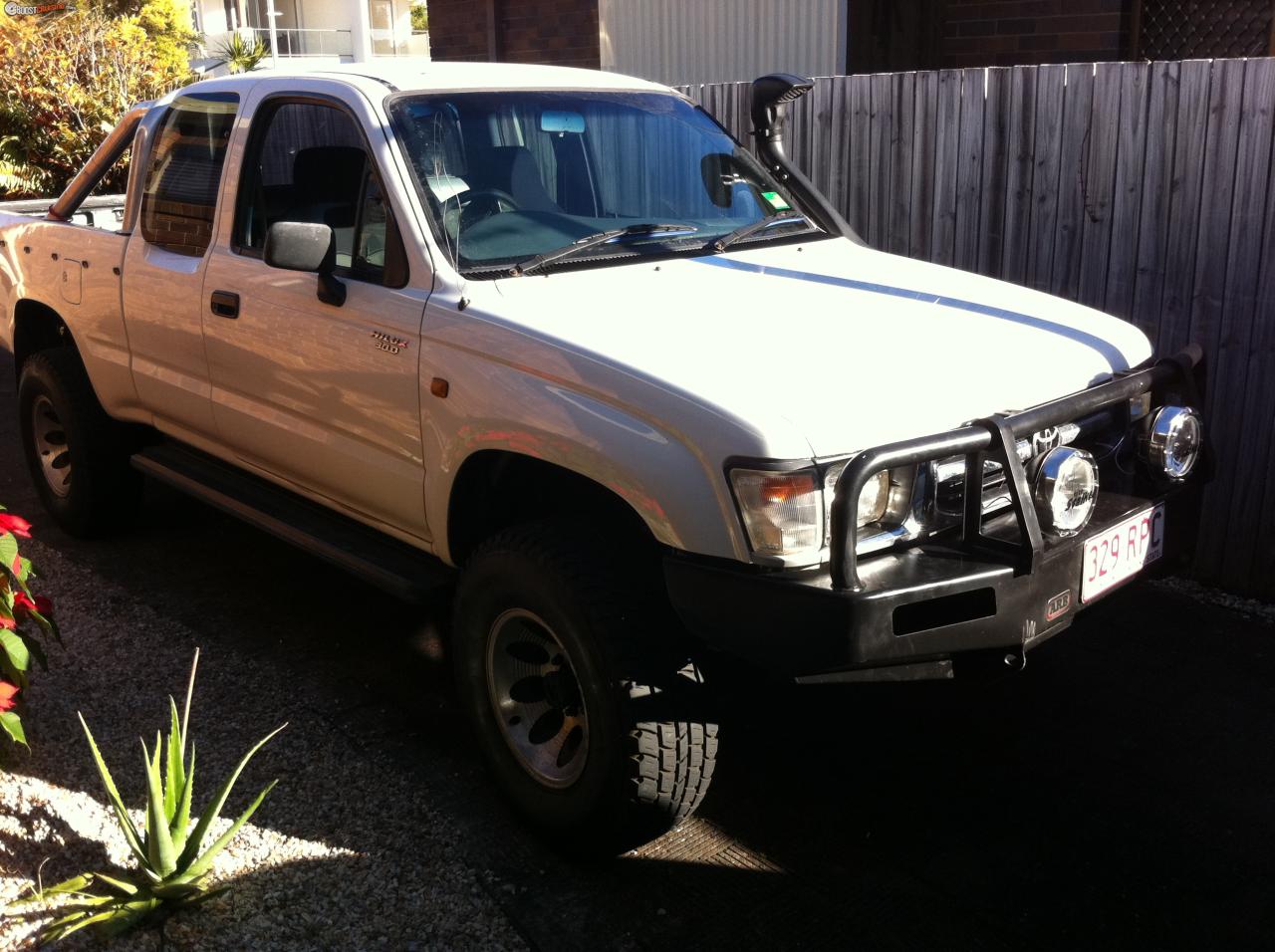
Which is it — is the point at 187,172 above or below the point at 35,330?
above

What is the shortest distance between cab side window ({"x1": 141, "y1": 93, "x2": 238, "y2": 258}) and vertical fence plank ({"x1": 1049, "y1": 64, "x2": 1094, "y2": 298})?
3.50 metres

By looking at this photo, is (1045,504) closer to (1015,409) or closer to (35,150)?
(1015,409)

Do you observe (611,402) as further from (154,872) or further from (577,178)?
(154,872)

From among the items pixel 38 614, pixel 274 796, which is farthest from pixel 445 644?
pixel 38 614

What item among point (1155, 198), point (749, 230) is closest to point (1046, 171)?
point (1155, 198)

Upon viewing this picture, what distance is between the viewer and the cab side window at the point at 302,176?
452 centimetres

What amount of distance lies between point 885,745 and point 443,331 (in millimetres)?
1899

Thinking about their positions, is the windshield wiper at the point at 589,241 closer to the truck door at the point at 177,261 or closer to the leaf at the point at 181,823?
the truck door at the point at 177,261

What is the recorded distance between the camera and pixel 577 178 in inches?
169

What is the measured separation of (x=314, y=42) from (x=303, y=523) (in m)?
45.6

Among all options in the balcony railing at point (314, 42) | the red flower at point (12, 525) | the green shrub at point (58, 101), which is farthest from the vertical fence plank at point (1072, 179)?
the balcony railing at point (314, 42)

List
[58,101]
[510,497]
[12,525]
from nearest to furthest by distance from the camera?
[12,525], [510,497], [58,101]

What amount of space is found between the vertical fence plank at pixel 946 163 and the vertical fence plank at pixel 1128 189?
0.82 meters

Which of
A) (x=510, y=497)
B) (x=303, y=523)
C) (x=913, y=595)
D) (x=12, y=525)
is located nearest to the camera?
(x=913, y=595)
